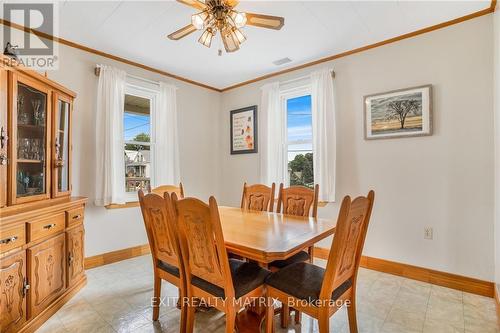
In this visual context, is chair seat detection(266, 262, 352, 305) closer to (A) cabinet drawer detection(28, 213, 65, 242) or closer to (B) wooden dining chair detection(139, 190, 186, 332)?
(B) wooden dining chair detection(139, 190, 186, 332)

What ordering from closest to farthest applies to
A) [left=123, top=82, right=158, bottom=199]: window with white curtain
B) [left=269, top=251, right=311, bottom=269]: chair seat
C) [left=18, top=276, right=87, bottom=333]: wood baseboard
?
[left=18, top=276, right=87, bottom=333]: wood baseboard, [left=269, top=251, right=311, bottom=269]: chair seat, [left=123, top=82, right=158, bottom=199]: window with white curtain

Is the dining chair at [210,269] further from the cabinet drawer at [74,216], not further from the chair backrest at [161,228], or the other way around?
the cabinet drawer at [74,216]

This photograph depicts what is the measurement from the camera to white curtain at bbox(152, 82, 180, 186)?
3521mm

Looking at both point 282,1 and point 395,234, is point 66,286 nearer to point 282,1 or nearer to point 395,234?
point 282,1

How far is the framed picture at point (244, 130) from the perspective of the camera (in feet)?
13.3

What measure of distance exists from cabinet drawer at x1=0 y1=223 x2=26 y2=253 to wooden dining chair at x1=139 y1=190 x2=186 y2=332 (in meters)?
0.80

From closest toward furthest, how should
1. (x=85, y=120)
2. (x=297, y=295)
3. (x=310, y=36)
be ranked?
(x=297, y=295)
(x=310, y=36)
(x=85, y=120)

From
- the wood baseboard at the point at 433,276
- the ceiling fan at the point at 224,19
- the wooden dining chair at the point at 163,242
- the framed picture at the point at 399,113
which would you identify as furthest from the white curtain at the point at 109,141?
the wood baseboard at the point at 433,276

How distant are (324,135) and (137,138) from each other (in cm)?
247

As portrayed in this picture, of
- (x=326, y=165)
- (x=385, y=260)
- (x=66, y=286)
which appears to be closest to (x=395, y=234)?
(x=385, y=260)

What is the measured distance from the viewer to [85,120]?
296cm

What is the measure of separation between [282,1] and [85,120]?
98.0 inches

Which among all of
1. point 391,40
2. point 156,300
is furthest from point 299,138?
point 156,300

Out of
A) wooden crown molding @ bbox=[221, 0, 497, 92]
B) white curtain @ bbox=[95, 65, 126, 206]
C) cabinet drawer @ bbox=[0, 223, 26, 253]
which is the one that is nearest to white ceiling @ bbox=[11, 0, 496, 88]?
wooden crown molding @ bbox=[221, 0, 497, 92]
